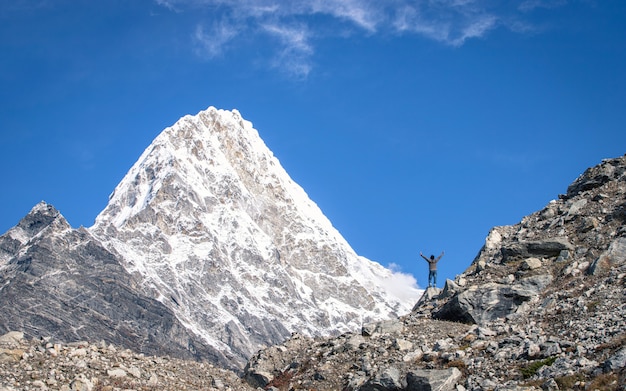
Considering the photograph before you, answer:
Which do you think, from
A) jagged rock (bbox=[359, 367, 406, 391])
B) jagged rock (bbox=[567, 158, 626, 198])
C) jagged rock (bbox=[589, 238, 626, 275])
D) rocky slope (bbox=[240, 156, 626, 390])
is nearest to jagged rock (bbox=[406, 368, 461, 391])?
rocky slope (bbox=[240, 156, 626, 390])

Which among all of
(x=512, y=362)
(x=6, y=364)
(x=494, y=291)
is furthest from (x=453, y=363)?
(x=6, y=364)

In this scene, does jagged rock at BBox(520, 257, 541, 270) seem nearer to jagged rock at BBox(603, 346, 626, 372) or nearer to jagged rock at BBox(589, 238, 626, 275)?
jagged rock at BBox(589, 238, 626, 275)

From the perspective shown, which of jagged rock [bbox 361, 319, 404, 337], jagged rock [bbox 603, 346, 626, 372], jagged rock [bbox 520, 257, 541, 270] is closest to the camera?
jagged rock [bbox 603, 346, 626, 372]

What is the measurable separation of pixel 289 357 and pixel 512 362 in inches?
583

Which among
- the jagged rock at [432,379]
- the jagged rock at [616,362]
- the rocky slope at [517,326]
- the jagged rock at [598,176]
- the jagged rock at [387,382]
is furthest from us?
the jagged rock at [598,176]

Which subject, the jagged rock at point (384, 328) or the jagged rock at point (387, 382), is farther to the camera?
the jagged rock at point (384, 328)

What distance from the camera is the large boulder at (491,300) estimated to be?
1550 inches

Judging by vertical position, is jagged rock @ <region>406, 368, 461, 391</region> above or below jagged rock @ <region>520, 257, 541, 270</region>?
below

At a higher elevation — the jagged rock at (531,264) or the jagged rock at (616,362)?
the jagged rock at (531,264)

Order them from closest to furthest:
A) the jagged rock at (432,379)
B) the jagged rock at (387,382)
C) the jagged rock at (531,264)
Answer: the jagged rock at (432,379) < the jagged rock at (387,382) < the jagged rock at (531,264)

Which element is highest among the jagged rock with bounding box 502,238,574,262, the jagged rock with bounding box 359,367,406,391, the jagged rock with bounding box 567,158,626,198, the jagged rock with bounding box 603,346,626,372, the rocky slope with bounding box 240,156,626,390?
the jagged rock with bounding box 567,158,626,198

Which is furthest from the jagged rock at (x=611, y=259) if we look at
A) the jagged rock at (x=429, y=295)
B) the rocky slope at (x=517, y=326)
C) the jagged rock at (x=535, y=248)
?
the jagged rock at (x=429, y=295)

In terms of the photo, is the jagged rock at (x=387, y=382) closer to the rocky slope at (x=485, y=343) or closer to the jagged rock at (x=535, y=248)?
the rocky slope at (x=485, y=343)

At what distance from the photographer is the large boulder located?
39375 mm
